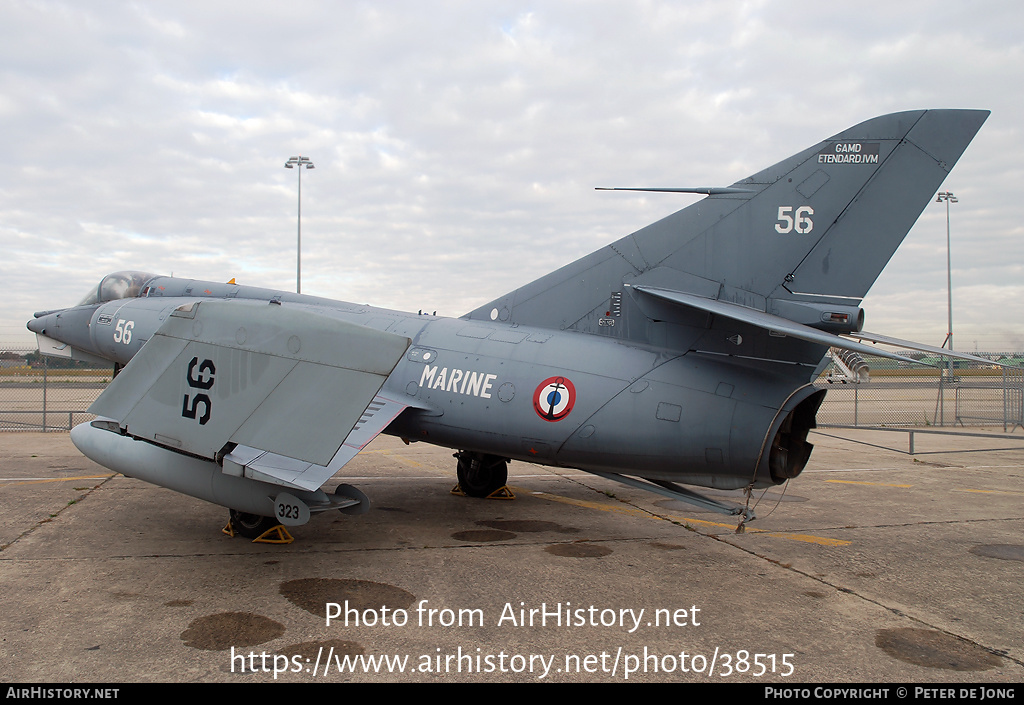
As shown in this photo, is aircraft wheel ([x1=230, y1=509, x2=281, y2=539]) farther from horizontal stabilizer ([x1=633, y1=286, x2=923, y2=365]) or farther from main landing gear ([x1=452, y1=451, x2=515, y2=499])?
horizontal stabilizer ([x1=633, y1=286, x2=923, y2=365])

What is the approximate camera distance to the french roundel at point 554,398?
21.9 feet

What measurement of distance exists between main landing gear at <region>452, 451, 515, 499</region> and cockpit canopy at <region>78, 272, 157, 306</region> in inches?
239

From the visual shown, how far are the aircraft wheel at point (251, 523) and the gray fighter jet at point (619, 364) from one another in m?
0.02

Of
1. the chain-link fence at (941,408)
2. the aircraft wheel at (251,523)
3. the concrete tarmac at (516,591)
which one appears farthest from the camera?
the chain-link fence at (941,408)

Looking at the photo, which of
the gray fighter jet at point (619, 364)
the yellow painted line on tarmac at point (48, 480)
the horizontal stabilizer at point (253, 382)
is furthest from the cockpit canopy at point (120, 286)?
the horizontal stabilizer at point (253, 382)

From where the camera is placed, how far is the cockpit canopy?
34.2 feet

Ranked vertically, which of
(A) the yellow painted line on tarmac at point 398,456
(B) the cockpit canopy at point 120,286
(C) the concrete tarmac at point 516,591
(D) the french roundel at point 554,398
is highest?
(B) the cockpit canopy at point 120,286

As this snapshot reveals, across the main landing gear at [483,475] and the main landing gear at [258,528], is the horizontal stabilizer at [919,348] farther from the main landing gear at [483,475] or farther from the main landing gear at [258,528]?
the main landing gear at [258,528]

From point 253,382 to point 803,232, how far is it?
534 centimetres

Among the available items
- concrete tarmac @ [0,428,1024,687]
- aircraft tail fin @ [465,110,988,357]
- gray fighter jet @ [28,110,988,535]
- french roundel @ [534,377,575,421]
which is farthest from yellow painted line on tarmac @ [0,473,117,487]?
aircraft tail fin @ [465,110,988,357]

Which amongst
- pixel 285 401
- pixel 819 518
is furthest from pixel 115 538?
Result: pixel 819 518

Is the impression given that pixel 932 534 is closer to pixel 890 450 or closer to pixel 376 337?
pixel 376 337

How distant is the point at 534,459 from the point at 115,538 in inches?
184

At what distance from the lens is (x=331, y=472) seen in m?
5.77
